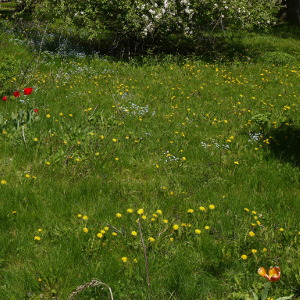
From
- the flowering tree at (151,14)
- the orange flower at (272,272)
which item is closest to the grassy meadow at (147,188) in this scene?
the orange flower at (272,272)

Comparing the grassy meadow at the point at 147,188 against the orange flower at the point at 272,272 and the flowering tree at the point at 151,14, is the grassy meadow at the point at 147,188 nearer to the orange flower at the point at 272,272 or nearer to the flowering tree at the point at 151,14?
the orange flower at the point at 272,272

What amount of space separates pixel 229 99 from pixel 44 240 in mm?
5686

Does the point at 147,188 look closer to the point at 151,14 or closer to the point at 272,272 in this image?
the point at 272,272

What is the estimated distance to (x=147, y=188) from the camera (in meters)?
4.71

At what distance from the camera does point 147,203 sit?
172 inches

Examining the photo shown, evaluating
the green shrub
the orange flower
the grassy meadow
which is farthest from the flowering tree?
the orange flower

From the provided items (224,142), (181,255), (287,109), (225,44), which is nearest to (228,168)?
(224,142)

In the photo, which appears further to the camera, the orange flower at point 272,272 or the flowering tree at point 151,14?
the flowering tree at point 151,14

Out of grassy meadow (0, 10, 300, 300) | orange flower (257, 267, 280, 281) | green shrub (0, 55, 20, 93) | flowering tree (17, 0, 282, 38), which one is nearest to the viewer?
orange flower (257, 267, 280, 281)

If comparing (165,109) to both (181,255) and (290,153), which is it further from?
(181,255)

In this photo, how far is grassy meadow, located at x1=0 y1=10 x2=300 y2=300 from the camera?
3203mm

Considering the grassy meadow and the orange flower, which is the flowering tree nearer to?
the grassy meadow

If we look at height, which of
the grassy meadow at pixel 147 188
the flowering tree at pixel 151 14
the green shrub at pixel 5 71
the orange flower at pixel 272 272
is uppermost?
the flowering tree at pixel 151 14

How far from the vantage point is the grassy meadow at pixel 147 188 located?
3203 millimetres
